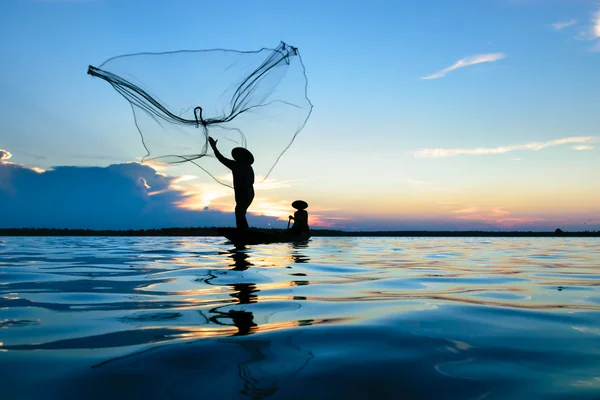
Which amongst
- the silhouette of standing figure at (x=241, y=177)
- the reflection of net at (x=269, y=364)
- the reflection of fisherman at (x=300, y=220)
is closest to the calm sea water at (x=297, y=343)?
the reflection of net at (x=269, y=364)

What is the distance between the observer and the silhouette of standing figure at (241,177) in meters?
19.0

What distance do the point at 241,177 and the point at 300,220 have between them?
1142 cm

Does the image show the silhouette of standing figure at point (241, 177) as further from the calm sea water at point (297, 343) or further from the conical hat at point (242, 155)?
the calm sea water at point (297, 343)

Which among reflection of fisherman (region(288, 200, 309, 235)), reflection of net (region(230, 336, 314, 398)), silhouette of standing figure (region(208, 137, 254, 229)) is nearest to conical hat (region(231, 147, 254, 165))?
silhouette of standing figure (region(208, 137, 254, 229))

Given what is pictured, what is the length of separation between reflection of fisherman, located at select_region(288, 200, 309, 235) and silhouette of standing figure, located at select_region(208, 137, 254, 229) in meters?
8.31

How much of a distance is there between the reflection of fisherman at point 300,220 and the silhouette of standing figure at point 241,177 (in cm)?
831

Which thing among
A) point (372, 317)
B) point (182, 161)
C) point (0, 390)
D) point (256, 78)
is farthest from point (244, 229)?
point (0, 390)

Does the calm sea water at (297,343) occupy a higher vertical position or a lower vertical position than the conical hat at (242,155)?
lower

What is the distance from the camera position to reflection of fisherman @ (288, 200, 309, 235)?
3266 cm

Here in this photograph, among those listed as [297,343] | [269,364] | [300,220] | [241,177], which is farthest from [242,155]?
[269,364]

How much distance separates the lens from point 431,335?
12.8 feet

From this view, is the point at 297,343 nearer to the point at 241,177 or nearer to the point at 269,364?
the point at 269,364

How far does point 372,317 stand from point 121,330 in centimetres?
246

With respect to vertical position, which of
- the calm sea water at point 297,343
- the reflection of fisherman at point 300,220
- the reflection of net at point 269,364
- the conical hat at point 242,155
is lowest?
the calm sea water at point 297,343
